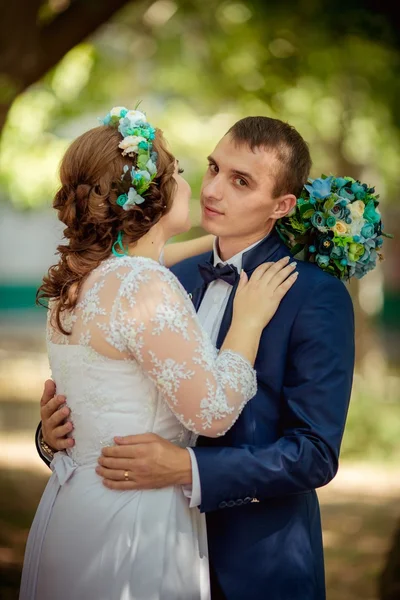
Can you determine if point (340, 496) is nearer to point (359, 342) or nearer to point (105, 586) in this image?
point (359, 342)

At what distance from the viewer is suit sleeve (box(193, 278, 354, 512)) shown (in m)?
2.97

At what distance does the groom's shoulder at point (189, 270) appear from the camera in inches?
149

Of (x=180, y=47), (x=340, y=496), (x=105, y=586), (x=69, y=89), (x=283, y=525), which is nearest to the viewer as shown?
(x=105, y=586)

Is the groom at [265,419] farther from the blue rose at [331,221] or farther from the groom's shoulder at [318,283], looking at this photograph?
the blue rose at [331,221]

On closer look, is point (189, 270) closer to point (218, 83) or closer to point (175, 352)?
point (175, 352)

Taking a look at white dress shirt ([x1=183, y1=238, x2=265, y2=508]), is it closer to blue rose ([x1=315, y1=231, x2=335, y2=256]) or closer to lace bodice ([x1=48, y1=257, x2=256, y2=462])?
blue rose ([x1=315, y1=231, x2=335, y2=256])

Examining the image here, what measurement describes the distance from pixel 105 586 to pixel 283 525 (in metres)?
0.69

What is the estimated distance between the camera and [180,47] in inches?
531

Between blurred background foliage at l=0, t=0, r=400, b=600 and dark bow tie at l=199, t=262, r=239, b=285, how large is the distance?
370cm

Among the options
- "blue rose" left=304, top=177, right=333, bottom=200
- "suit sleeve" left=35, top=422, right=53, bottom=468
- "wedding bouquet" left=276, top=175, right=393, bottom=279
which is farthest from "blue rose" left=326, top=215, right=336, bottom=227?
"suit sleeve" left=35, top=422, right=53, bottom=468

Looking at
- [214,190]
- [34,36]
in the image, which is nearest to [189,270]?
[214,190]

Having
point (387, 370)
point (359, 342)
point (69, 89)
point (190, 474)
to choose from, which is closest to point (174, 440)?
point (190, 474)

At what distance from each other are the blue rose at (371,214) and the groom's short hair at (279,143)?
28 centimetres

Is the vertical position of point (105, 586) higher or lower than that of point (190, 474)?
lower
